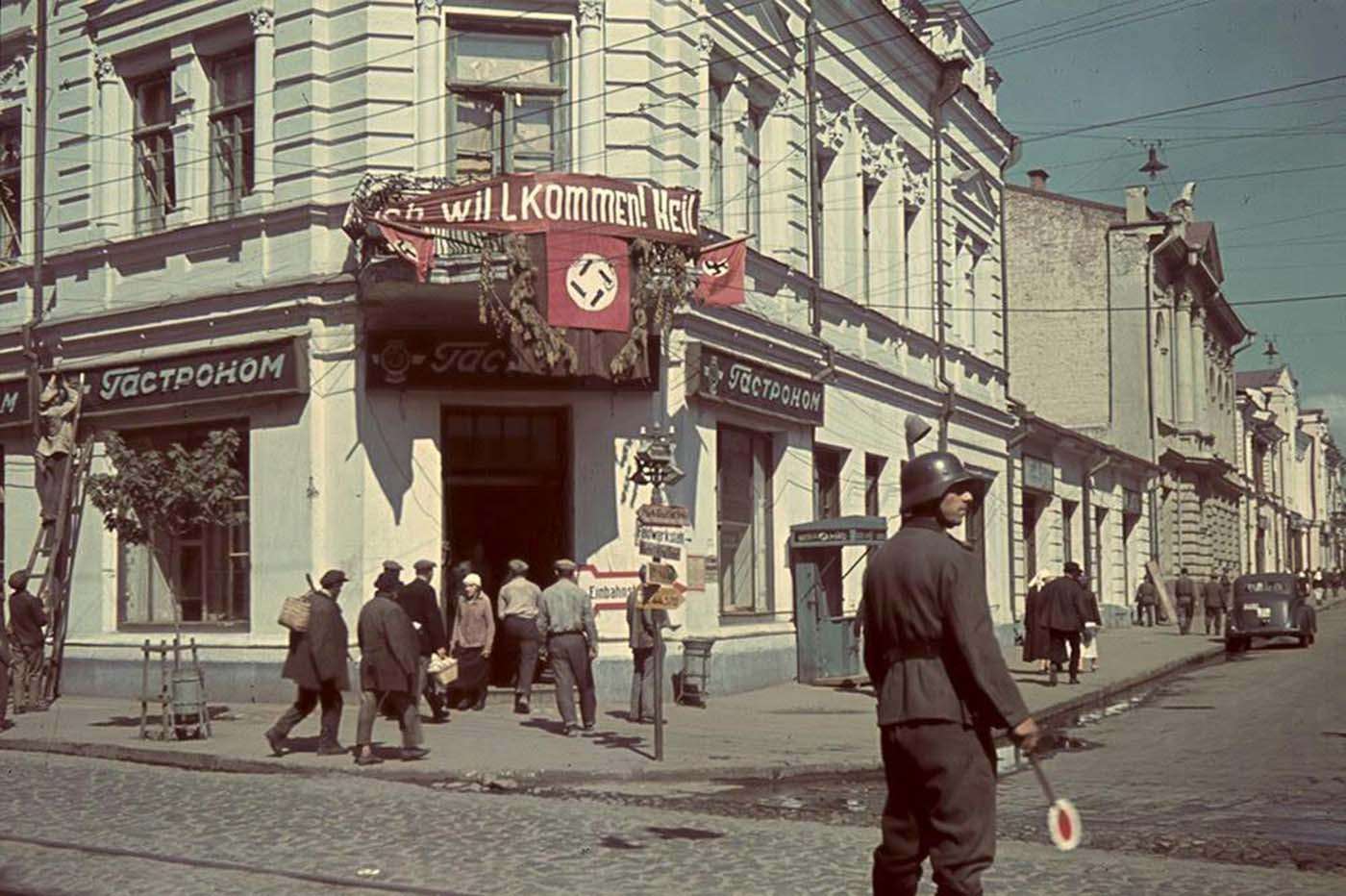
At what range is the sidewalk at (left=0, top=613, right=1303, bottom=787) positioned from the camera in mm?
13711

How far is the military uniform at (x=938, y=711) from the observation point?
5.76 metres

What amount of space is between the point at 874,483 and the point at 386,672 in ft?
47.4

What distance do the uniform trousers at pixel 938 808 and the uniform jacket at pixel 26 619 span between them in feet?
49.5

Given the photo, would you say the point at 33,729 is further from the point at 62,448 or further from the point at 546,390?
the point at 546,390

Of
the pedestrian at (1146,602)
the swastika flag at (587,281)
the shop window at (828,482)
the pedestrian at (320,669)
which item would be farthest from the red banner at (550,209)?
the pedestrian at (1146,602)

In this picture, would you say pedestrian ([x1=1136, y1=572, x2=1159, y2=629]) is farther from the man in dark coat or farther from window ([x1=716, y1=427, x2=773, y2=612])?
the man in dark coat

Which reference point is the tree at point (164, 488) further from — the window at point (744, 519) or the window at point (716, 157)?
the window at point (716, 157)

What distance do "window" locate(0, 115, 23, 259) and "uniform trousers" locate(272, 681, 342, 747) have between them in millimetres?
10984

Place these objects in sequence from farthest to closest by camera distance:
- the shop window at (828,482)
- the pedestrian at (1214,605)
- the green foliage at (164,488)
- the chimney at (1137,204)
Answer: the chimney at (1137,204), the pedestrian at (1214,605), the shop window at (828,482), the green foliage at (164,488)

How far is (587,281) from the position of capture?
17.9m

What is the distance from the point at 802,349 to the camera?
23172 mm

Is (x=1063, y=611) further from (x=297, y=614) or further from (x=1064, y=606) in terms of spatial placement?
(x=297, y=614)

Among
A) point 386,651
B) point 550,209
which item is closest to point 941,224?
point 550,209

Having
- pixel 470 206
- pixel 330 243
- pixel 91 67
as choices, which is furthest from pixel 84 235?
pixel 470 206
